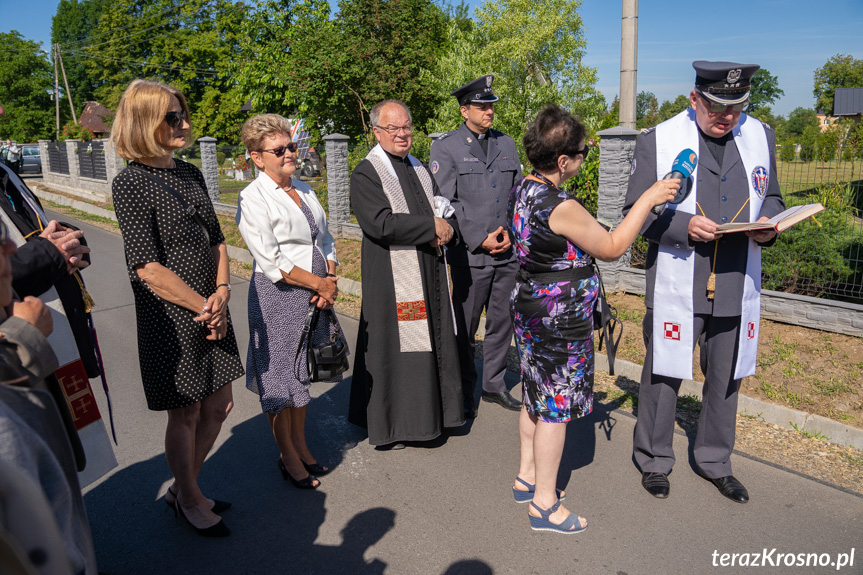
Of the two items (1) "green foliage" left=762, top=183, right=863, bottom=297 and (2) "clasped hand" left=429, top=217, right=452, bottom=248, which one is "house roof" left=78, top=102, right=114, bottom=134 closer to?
(1) "green foliage" left=762, top=183, right=863, bottom=297

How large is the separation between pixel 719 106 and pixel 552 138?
0.97 meters

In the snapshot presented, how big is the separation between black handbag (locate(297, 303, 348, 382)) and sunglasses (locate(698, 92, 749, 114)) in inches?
90.2

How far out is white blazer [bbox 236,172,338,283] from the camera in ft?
11.5

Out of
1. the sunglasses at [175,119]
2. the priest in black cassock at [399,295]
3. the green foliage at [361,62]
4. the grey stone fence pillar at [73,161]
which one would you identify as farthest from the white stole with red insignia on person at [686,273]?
the grey stone fence pillar at [73,161]

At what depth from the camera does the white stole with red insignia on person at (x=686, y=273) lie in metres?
3.47

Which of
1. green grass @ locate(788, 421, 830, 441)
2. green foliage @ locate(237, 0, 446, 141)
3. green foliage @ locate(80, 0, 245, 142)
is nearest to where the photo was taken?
green grass @ locate(788, 421, 830, 441)

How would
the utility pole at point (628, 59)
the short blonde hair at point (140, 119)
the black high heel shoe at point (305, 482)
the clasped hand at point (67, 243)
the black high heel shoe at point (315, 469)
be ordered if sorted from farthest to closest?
the utility pole at point (628, 59) < the black high heel shoe at point (315, 469) < the black high heel shoe at point (305, 482) < the short blonde hair at point (140, 119) < the clasped hand at point (67, 243)

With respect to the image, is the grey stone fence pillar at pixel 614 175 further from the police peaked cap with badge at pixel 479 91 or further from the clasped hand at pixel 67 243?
the clasped hand at pixel 67 243

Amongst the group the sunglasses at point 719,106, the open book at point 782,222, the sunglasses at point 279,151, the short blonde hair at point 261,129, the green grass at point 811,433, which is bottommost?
the green grass at point 811,433

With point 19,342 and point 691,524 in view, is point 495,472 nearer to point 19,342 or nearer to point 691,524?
point 691,524

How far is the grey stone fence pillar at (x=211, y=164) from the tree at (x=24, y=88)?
118 feet

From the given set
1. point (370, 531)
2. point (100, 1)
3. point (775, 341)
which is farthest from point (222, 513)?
point (100, 1)

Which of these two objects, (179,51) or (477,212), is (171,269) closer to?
(477,212)

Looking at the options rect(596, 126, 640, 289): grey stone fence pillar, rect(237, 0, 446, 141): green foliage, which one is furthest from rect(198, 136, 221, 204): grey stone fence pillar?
rect(596, 126, 640, 289): grey stone fence pillar
